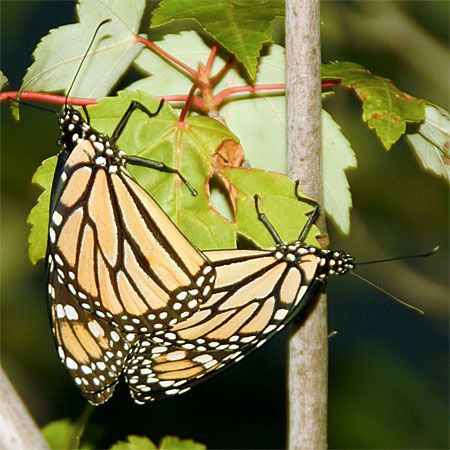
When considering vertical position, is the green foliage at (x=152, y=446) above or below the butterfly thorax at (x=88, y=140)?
below

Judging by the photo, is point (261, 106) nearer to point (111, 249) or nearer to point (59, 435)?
point (111, 249)

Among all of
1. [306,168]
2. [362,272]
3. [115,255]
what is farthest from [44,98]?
[362,272]

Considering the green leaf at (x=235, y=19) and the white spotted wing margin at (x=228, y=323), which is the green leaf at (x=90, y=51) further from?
the white spotted wing margin at (x=228, y=323)

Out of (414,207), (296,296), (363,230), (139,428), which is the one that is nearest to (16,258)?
(139,428)

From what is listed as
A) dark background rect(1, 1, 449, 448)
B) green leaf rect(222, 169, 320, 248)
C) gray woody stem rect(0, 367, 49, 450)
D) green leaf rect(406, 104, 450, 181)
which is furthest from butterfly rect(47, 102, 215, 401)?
dark background rect(1, 1, 449, 448)

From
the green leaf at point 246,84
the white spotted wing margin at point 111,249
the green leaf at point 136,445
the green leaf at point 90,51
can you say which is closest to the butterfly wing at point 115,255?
the white spotted wing margin at point 111,249

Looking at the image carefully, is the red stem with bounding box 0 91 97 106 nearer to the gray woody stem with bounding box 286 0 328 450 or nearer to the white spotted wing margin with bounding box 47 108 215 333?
the white spotted wing margin with bounding box 47 108 215 333
